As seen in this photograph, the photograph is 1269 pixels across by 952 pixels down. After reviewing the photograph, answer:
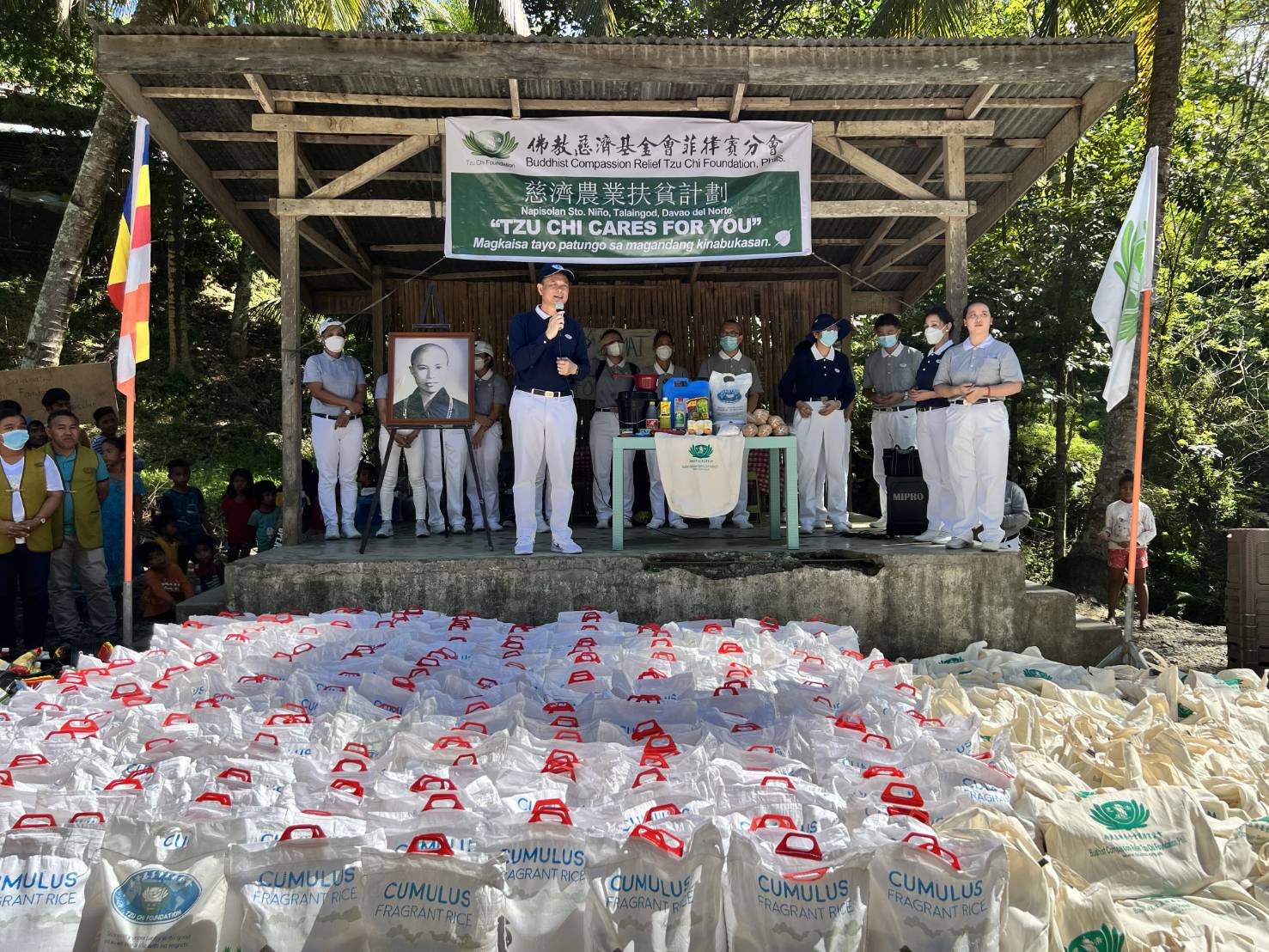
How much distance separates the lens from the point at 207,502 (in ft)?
48.0

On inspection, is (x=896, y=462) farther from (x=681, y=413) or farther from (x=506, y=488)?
(x=506, y=488)

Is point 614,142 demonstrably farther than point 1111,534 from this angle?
No

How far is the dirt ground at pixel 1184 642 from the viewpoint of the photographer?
315 inches

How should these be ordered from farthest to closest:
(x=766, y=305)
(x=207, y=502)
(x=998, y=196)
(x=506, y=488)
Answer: (x=207, y=502) < (x=766, y=305) < (x=506, y=488) < (x=998, y=196)

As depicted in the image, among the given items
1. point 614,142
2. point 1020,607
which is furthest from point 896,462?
point 614,142

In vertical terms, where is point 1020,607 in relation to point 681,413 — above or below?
below

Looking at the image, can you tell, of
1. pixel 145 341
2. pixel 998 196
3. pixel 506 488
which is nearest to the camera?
pixel 145 341

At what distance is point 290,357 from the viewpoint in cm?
746

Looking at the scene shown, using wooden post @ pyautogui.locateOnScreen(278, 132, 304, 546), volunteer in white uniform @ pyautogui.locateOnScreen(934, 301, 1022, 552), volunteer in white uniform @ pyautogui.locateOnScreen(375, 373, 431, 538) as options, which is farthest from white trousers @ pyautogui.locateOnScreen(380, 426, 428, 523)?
volunteer in white uniform @ pyautogui.locateOnScreen(934, 301, 1022, 552)

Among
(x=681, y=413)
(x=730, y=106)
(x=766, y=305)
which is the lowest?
(x=681, y=413)

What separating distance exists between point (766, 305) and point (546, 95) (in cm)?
483

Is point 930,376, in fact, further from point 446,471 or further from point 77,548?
point 77,548

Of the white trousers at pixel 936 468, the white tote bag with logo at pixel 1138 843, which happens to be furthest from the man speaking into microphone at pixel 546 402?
the white tote bag with logo at pixel 1138 843

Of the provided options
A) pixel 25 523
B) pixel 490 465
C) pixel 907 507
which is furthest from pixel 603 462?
pixel 25 523
